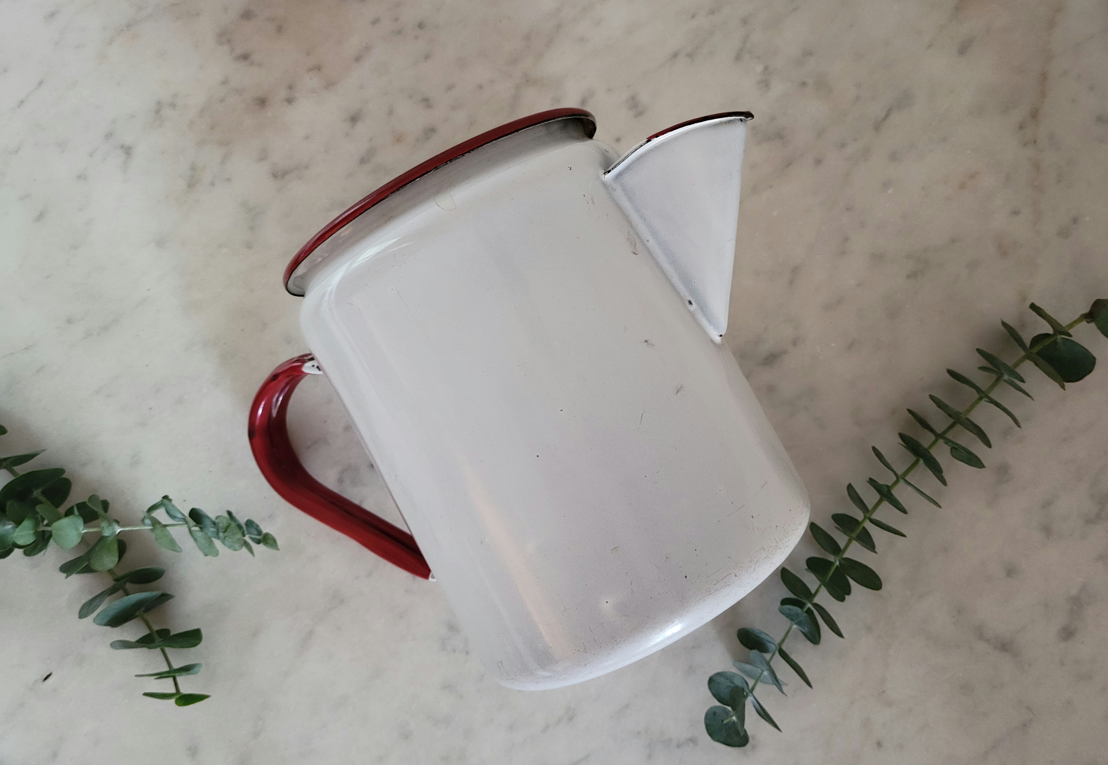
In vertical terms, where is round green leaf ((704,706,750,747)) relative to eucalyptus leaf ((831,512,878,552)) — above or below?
below

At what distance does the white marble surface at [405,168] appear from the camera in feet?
1.69

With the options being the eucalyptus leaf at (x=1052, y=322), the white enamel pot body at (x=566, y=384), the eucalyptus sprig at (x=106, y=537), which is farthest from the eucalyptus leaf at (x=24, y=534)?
the eucalyptus leaf at (x=1052, y=322)

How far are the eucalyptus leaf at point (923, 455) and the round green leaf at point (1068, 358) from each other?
0.35 feet

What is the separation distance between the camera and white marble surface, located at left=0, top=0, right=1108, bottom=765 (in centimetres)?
52

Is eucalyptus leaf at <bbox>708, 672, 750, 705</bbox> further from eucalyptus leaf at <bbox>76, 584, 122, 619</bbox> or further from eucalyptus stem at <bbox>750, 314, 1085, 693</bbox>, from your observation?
eucalyptus leaf at <bbox>76, 584, 122, 619</bbox>

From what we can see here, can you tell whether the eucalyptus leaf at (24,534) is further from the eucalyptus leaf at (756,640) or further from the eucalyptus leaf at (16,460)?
the eucalyptus leaf at (756,640)

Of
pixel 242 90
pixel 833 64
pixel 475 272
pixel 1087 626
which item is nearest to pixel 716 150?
pixel 475 272

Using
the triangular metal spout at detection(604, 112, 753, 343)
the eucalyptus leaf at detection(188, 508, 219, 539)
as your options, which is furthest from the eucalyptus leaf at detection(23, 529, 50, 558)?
the triangular metal spout at detection(604, 112, 753, 343)

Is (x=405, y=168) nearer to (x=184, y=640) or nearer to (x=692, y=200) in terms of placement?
(x=692, y=200)

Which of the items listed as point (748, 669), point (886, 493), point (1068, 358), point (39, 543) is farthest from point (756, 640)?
point (39, 543)

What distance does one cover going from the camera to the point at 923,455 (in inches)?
20.0

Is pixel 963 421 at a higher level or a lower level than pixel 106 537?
lower

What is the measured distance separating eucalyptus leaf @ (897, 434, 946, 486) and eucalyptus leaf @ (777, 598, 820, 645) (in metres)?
0.14

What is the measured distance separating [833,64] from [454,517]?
0.45m
